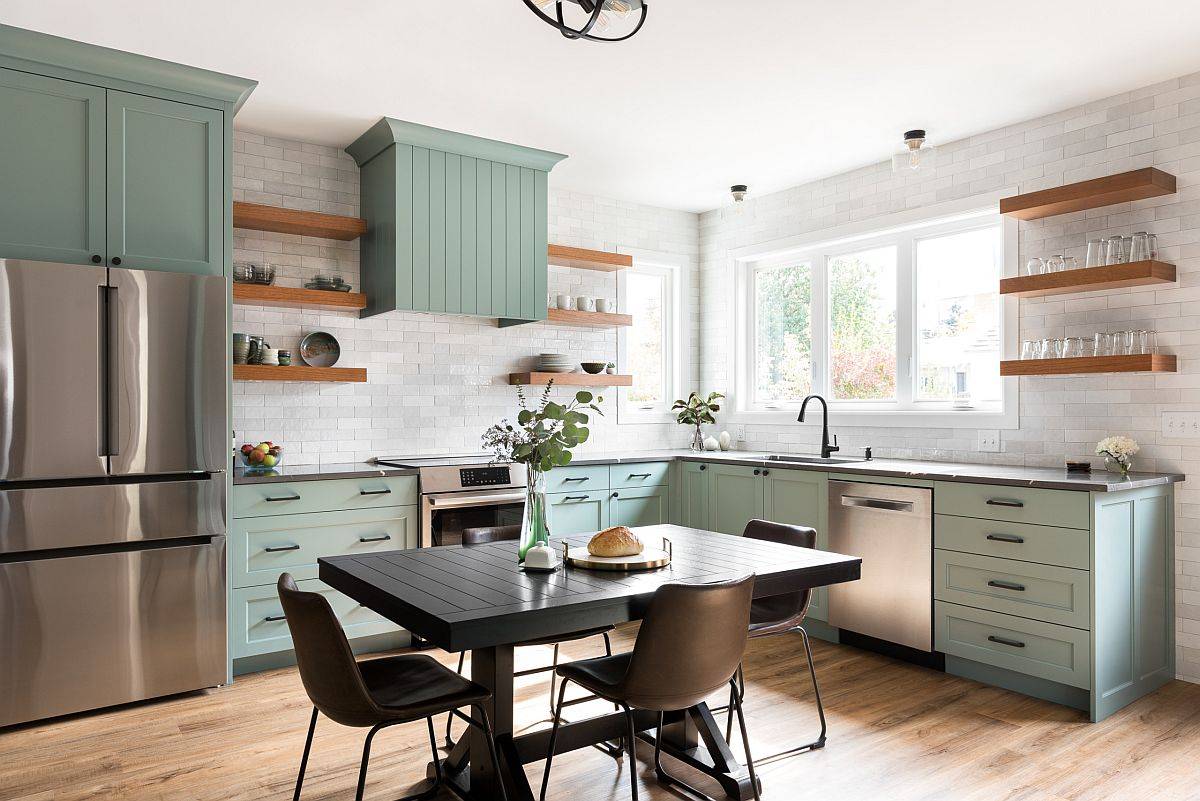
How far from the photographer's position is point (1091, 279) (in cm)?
377

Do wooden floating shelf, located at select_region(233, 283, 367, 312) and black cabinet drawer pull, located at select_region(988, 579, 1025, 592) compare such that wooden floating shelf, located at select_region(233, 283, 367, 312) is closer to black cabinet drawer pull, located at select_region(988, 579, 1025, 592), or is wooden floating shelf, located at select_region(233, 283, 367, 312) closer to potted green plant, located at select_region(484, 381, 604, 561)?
potted green plant, located at select_region(484, 381, 604, 561)

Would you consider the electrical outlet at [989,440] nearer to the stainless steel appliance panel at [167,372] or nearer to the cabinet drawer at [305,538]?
the cabinet drawer at [305,538]

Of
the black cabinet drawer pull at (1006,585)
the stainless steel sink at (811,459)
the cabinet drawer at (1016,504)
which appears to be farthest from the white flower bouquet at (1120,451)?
the stainless steel sink at (811,459)

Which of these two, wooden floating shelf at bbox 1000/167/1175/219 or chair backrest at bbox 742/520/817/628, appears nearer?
chair backrest at bbox 742/520/817/628

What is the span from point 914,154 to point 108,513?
13.4 feet

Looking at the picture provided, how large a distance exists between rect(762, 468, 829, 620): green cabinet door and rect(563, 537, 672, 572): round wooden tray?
1906mm

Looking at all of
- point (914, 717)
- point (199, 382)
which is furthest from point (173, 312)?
point (914, 717)

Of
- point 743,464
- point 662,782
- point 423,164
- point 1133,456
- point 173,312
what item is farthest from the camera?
point 743,464

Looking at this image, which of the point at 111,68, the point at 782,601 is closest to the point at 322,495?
the point at 111,68

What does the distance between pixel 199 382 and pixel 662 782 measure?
2.51 meters

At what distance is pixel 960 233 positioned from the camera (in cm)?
470

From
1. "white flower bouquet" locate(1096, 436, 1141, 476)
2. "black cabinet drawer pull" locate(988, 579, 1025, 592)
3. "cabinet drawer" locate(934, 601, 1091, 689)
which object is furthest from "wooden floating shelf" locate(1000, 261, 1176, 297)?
"cabinet drawer" locate(934, 601, 1091, 689)

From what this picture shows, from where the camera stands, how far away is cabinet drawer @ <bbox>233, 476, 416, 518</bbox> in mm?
3893

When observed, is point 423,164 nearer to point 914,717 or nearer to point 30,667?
point 30,667
